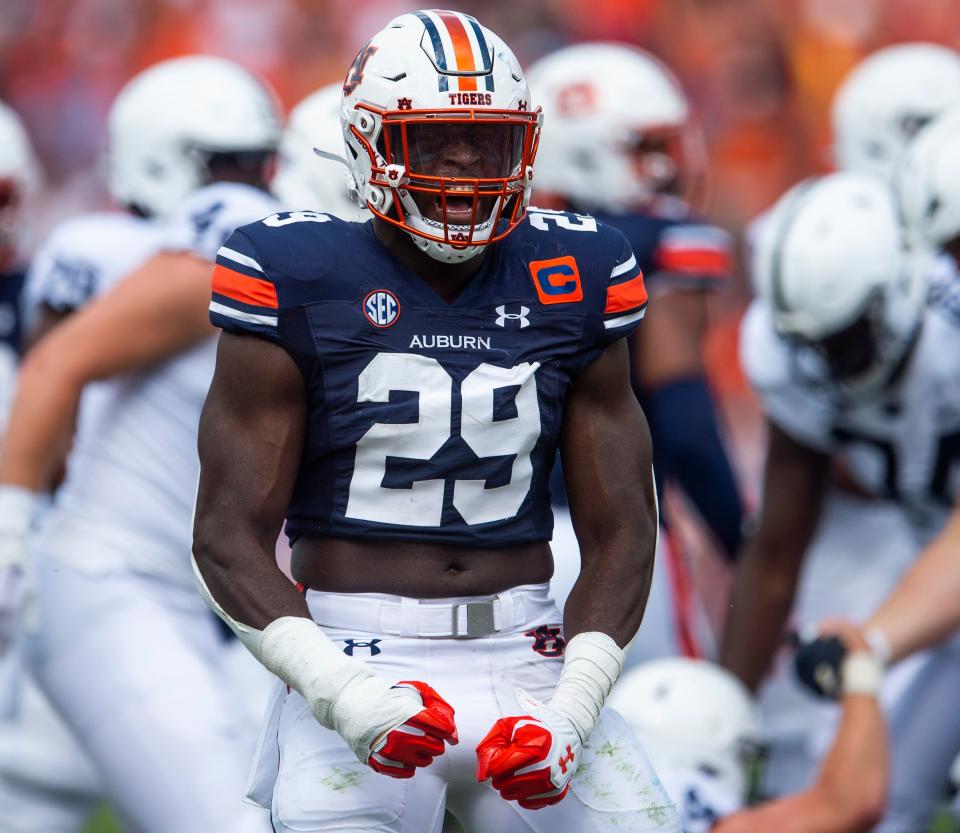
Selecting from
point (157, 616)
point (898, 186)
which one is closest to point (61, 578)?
point (157, 616)

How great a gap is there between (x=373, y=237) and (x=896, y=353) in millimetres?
1889

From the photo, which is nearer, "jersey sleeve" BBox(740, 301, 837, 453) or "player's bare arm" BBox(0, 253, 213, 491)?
"player's bare arm" BBox(0, 253, 213, 491)

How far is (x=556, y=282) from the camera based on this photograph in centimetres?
260

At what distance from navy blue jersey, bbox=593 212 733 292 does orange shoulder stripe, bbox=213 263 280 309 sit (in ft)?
8.65

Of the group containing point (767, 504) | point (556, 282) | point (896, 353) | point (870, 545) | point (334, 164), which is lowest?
point (870, 545)

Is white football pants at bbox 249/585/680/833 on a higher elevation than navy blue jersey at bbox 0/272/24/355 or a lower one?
higher

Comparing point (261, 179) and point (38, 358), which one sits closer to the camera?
point (38, 358)

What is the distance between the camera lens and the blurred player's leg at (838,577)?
16.9 feet

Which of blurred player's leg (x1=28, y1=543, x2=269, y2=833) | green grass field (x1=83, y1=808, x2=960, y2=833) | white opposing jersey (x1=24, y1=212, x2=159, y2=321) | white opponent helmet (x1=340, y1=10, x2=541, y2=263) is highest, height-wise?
white opponent helmet (x1=340, y1=10, x2=541, y2=263)

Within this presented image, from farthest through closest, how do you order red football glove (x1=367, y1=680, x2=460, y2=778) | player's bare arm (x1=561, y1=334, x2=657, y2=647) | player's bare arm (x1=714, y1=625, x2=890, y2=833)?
player's bare arm (x1=714, y1=625, x2=890, y2=833) → player's bare arm (x1=561, y1=334, x2=657, y2=647) → red football glove (x1=367, y1=680, x2=460, y2=778)

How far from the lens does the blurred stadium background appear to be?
9984 millimetres

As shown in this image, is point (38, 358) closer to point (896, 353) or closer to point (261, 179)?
point (261, 179)

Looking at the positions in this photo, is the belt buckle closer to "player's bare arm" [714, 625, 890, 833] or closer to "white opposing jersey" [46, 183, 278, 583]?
"player's bare arm" [714, 625, 890, 833]

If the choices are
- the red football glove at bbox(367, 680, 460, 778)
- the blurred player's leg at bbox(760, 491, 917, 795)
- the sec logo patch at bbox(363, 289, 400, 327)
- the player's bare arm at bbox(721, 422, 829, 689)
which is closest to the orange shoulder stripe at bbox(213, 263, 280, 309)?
the sec logo patch at bbox(363, 289, 400, 327)
